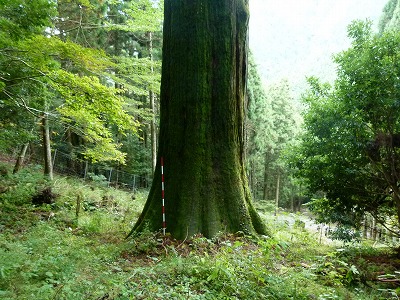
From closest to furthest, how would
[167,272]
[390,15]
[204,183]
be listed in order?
1. [167,272]
2. [204,183]
3. [390,15]

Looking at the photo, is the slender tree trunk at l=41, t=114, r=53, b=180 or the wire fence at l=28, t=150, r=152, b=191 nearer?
the slender tree trunk at l=41, t=114, r=53, b=180

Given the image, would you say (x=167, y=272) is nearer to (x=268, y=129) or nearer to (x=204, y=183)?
(x=204, y=183)

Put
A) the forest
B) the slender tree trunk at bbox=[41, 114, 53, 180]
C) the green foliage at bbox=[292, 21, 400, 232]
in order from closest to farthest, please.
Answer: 1. the forest
2. the green foliage at bbox=[292, 21, 400, 232]
3. the slender tree trunk at bbox=[41, 114, 53, 180]

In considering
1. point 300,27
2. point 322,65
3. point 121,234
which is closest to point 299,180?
point 121,234

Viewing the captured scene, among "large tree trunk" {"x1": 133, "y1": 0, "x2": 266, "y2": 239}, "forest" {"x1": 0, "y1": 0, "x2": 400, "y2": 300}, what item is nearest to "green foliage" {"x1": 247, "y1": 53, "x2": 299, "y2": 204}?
"forest" {"x1": 0, "y1": 0, "x2": 400, "y2": 300}

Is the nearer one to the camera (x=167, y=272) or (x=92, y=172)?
(x=167, y=272)

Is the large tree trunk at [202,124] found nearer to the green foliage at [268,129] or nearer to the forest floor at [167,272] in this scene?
the forest floor at [167,272]

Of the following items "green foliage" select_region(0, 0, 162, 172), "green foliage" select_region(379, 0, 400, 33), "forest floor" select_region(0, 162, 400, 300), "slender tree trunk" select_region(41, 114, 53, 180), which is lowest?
"forest floor" select_region(0, 162, 400, 300)

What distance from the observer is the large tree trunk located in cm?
433

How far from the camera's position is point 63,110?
8711 mm

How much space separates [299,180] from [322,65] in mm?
87125

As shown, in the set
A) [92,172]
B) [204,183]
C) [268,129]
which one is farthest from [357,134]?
[268,129]

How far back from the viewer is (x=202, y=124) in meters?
4.49

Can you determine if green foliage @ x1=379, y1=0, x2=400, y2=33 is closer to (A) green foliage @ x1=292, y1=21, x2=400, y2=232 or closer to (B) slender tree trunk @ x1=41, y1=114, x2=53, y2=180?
(A) green foliage @ x1=292, y1=21, x2=400, y2=232
